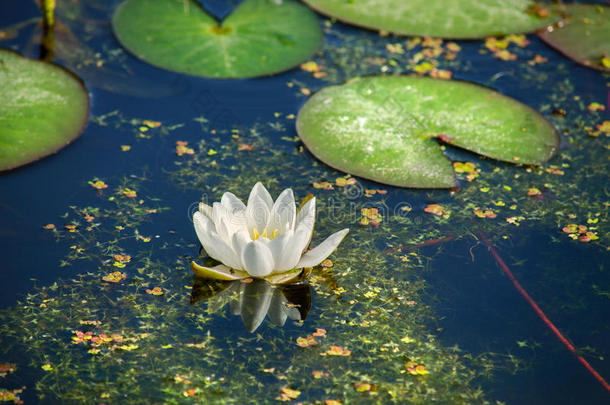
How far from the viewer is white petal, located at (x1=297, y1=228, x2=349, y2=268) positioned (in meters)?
2.91

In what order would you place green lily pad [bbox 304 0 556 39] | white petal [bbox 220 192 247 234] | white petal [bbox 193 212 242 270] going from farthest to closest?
green lily pad [bbox 304 0 556 39]
white petal [bbox 220 192 247 234]
white petal [bbox 193 212 242 270]

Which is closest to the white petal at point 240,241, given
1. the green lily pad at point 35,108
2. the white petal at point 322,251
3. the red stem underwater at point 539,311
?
the white petal at point 322,251

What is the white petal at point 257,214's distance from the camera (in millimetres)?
3004

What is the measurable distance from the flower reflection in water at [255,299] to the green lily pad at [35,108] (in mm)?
1409

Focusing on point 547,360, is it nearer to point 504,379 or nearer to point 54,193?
point 504,379

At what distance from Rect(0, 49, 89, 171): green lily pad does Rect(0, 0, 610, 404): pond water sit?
83 millimetres

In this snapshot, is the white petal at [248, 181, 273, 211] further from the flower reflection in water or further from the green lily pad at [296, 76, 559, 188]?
the green lily pad at [296, 76, 559, 188]

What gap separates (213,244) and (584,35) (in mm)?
3713

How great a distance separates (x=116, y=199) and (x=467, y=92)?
2.41 m

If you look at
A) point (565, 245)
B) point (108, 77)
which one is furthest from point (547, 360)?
point (108, 77)

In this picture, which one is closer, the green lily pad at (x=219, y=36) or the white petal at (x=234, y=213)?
the white petal at (x=234, y=213)

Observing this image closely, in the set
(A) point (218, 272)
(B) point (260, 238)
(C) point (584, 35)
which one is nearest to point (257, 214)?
(B) point (260, 238)

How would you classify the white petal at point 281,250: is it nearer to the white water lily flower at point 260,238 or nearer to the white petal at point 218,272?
the white water lily flower at point 260,238

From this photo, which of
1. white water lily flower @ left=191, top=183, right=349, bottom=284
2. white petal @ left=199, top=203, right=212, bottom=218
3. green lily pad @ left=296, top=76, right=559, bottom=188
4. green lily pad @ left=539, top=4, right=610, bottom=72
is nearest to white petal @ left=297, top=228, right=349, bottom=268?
white water lily flower @ left=191, top=183, right=349, bottom=284
